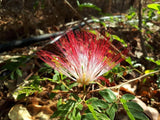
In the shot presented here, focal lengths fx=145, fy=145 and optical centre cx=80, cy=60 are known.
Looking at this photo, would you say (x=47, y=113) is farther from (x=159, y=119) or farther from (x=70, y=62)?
(x=159, y=119)

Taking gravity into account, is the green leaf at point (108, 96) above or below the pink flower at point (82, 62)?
below

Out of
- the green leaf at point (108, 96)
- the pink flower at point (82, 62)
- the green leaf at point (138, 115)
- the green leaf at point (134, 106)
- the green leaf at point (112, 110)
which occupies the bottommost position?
the green leaf at point (138, 115)

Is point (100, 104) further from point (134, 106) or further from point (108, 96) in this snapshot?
point (134, 106)

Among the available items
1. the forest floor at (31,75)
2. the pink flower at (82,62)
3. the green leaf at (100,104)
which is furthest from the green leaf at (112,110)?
the forest floor at (31,75)

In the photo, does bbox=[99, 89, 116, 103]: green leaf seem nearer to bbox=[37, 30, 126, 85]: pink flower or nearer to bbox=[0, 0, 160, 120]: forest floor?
bbox=[37, 30, 126, 85]: pink flower

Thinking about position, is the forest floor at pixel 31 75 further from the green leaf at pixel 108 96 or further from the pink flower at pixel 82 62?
the green leaf at pixel 108 96

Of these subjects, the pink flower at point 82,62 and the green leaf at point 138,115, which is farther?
the pink flower at point 82,62

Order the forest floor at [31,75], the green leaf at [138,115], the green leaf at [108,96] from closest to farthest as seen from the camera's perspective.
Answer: the green leaf at [138,115]
the green leaf at [108,96]
the forest floor at [31,75]

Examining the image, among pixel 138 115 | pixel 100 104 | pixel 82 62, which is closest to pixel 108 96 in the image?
pixel 100 104

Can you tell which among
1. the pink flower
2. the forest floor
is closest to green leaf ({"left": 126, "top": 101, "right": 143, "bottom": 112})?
the pink flower

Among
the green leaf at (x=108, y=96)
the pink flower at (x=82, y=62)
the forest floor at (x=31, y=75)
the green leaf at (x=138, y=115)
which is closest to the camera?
the green leaf at (x=138, y=115)

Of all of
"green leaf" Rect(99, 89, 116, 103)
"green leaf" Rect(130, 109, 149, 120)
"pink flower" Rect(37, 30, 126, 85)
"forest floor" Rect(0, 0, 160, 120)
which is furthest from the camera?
"forest floor" Rect(0, 0, 160, 120)
